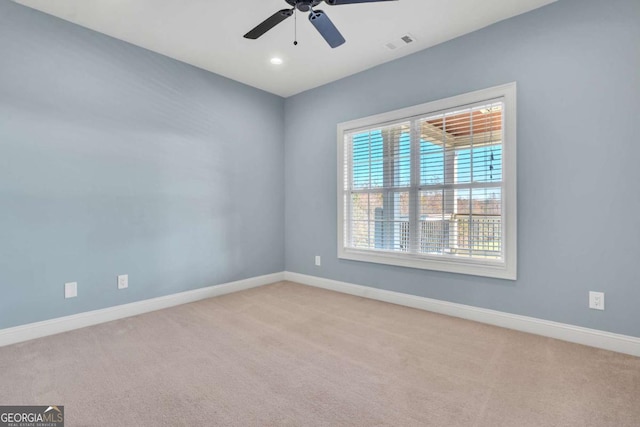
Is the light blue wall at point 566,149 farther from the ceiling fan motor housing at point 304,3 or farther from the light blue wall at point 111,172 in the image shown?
the light blue wall at point 111,172

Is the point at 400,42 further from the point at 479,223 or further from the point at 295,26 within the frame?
the point at 479,223

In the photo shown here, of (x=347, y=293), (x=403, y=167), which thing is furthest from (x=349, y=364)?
(x=403, y=167)

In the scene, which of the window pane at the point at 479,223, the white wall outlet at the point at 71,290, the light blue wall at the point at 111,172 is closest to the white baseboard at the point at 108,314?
the light blue wall at the point at 111,172

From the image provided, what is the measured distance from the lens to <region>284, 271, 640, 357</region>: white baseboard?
7.45 feet

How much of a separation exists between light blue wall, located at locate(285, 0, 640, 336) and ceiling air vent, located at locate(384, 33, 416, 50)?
26cm

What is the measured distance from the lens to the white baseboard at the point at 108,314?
8.11 ft

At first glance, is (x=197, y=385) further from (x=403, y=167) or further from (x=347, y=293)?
(x=403, y=167)

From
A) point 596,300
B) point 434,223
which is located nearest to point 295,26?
point 434,223

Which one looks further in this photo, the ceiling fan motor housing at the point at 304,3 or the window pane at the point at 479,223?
the window pane at the point at 479,223

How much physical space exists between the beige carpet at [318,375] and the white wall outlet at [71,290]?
32 centimetres

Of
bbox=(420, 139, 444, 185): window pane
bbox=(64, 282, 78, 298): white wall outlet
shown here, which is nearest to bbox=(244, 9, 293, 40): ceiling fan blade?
bbox=(420, 139, 444, 185): window pane

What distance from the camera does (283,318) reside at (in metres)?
3.02

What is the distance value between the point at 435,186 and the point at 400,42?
1.51 meters

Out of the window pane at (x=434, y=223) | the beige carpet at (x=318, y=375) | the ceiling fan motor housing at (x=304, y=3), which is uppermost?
the ceiling fan motor housing at (x=304, y=3)
